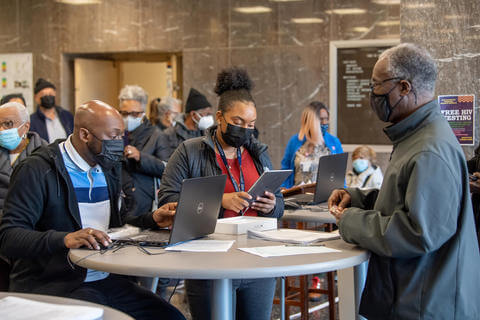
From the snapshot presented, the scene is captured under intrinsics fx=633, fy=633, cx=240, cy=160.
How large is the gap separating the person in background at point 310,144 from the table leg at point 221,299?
3.32m

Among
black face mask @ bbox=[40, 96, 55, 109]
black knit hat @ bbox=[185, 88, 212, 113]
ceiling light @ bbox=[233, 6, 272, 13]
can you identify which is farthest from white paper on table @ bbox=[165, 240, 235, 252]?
ceiling light @ bbox=[233, 6, 272, 13]

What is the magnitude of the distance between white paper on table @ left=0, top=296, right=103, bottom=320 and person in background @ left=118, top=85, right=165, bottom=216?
3.13m

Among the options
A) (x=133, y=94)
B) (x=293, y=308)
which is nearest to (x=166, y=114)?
(x=133, y=94)

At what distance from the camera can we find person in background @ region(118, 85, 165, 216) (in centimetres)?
517

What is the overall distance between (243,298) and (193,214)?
2.26 feet

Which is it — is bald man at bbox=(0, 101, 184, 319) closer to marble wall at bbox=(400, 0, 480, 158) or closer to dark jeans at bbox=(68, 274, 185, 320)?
dark jeans at bbox=(68, 274, 185, 320)

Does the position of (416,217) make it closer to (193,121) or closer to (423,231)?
(423,231)

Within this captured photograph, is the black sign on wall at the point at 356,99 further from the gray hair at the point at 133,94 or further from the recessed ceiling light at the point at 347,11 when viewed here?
the gray hair at the point at 133,94

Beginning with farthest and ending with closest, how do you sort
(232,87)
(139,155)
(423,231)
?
A: (139,155)
(232,87)
(423,231)

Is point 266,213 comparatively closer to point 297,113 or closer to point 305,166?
point 305,166

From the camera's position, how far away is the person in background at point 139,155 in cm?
517

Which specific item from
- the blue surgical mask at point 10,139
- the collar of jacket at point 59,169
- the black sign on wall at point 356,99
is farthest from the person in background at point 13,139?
the black sign on wall at point 356,99

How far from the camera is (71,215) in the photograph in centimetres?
291

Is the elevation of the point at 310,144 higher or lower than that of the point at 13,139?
lower
